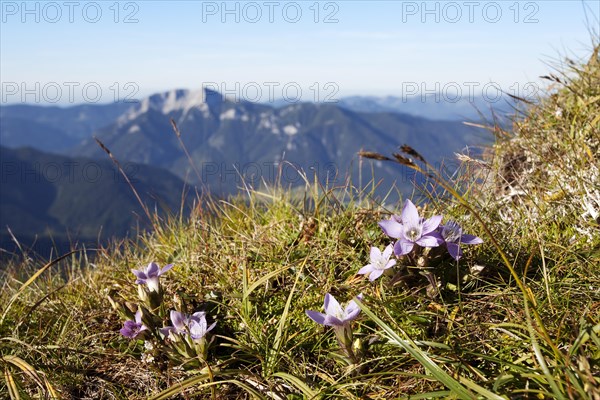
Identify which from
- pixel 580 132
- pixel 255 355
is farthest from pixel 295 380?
pixel 580 132

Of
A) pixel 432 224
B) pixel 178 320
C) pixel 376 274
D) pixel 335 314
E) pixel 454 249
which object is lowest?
pixel 178 320

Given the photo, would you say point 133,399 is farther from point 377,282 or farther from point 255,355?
point 377,282

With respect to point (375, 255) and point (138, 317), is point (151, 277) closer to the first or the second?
point (138, 317)

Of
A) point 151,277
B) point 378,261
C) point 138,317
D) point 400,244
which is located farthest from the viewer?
point 151,277

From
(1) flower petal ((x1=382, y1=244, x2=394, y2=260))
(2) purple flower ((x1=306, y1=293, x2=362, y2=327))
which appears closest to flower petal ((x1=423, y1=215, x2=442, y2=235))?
(1) flower petal ((x1=382, y1=244, x2=394, y2=260))

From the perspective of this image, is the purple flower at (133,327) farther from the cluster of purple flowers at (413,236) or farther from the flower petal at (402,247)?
the flower petal at (402,247)

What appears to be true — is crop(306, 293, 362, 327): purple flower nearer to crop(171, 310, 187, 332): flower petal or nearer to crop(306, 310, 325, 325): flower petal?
crop(306, 310, 325, 325): flower petal

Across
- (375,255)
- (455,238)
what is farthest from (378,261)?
(455,238)
